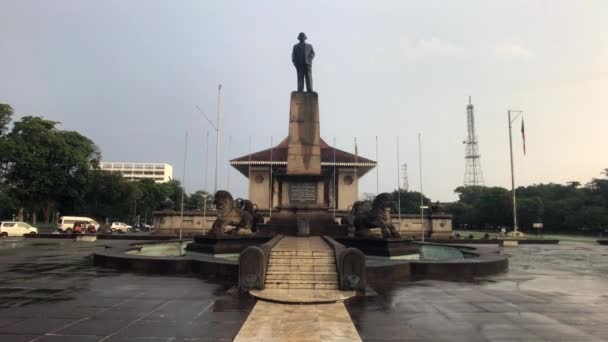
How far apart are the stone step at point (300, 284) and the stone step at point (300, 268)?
1.68 feet

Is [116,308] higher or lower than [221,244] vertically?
lower

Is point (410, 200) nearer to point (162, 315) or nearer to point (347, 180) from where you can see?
point (347, 180)

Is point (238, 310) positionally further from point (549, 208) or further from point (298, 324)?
point (549, 208)

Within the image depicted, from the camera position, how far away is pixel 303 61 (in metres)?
18.5

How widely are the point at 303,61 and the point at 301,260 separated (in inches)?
468

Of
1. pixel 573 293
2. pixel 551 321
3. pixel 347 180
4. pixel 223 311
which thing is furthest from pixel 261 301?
pixel 347 180

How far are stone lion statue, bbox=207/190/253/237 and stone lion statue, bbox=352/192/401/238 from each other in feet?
13.4

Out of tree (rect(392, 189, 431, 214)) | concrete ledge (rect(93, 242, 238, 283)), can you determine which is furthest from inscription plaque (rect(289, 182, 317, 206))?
tree (rect(392, 189, 431, 214))

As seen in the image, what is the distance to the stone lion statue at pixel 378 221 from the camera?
1353 centimetres

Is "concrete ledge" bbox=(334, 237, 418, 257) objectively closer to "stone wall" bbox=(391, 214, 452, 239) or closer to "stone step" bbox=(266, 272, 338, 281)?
"stone step" bbox=(266, 272, 338, 281)

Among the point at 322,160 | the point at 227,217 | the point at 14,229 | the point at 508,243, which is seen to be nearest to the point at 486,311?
the point at 227,217

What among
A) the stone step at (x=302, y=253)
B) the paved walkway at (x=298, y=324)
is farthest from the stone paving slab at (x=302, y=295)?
the stone step at (x=302, y=253)

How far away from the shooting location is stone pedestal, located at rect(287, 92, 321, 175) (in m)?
17.8

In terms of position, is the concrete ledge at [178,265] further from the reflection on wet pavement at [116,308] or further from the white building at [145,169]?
the white building at [145,169]
